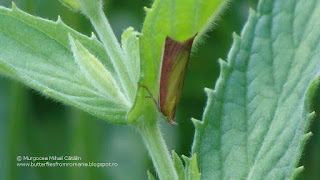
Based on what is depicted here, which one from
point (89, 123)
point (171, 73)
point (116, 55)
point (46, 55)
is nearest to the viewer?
point (171, 73)

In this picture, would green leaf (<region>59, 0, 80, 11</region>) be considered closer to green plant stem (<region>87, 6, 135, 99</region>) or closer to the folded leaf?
green plant stem (<region>87, 6, 135, 99</region>)

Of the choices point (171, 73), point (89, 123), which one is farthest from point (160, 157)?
point (89, 123)

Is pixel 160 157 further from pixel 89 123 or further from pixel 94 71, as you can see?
pixel 89 123

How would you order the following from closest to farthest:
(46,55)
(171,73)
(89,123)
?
(171,73) → (46,55) → (89,123)

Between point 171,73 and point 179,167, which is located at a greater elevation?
point 171,73

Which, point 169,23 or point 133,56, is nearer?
point 169,23

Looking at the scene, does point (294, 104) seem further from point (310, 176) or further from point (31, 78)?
point (310, 176)

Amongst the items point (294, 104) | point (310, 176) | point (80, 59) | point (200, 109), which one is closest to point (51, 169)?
point (200, 109)
